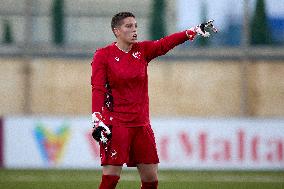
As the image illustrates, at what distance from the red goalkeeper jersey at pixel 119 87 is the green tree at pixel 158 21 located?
1353 cm

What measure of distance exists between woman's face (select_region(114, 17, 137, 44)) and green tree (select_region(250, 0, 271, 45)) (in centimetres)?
1367

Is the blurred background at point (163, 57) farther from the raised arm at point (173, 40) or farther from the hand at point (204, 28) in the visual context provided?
the hand at point (204, 28)

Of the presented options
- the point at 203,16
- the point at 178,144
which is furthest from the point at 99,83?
the point at 203,16

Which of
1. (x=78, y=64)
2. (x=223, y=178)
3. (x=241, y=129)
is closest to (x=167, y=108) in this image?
(x=78, y=64)

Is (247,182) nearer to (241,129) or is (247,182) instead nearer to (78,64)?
(241,129)

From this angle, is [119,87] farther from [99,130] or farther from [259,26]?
[259,26]

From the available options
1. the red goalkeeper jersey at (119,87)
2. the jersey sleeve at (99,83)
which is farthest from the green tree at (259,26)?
the jersey sleeve at (99,83)

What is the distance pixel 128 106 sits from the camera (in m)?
7.36

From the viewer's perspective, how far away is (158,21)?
69.4 feet

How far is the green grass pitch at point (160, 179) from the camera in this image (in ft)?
39.4

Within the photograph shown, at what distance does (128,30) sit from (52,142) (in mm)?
8901

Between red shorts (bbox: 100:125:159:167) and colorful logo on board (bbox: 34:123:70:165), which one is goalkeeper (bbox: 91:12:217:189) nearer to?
red shorts (bbox: 100:125:159:167)

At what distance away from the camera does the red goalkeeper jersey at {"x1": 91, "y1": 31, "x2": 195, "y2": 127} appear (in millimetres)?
7270

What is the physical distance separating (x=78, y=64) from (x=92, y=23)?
1.32m
